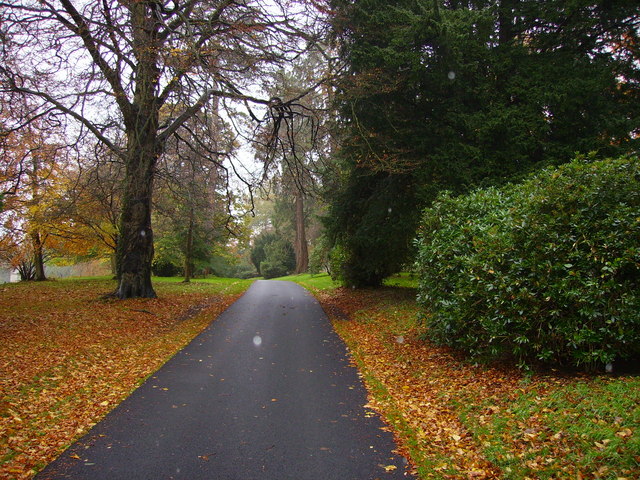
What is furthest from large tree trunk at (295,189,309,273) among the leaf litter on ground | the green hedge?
the leaf litter on ground

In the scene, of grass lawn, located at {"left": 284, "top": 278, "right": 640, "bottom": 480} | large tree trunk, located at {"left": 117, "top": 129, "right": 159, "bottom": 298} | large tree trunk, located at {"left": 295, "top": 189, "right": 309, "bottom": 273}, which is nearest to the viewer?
grass lawn, located at {"left": 284, "top": 278, "right": 640, "bottom": 480}

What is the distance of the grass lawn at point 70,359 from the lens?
4.35 meters

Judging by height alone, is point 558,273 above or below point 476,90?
below

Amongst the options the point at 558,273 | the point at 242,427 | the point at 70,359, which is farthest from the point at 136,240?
the point at 558,273

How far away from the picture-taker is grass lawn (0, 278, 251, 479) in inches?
171

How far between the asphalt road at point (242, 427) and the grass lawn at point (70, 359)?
32cm

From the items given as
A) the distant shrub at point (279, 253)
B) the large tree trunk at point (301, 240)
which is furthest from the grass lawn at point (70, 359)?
the distant shrub at point (279, 253)

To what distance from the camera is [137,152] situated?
41.8ft

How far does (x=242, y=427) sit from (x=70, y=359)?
171 inches

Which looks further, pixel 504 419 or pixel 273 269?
pixel 273 269

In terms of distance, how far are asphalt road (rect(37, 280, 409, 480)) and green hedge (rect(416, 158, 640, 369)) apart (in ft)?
6.67

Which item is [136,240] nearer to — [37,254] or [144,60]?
[144,60]

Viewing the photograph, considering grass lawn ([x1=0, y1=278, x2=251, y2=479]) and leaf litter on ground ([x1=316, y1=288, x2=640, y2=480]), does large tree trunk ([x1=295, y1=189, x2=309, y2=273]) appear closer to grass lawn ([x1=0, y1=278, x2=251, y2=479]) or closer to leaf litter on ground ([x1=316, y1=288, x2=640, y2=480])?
grass lawn ([x1=0, y1=278, x2=251, y2=479])

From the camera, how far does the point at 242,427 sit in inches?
178
